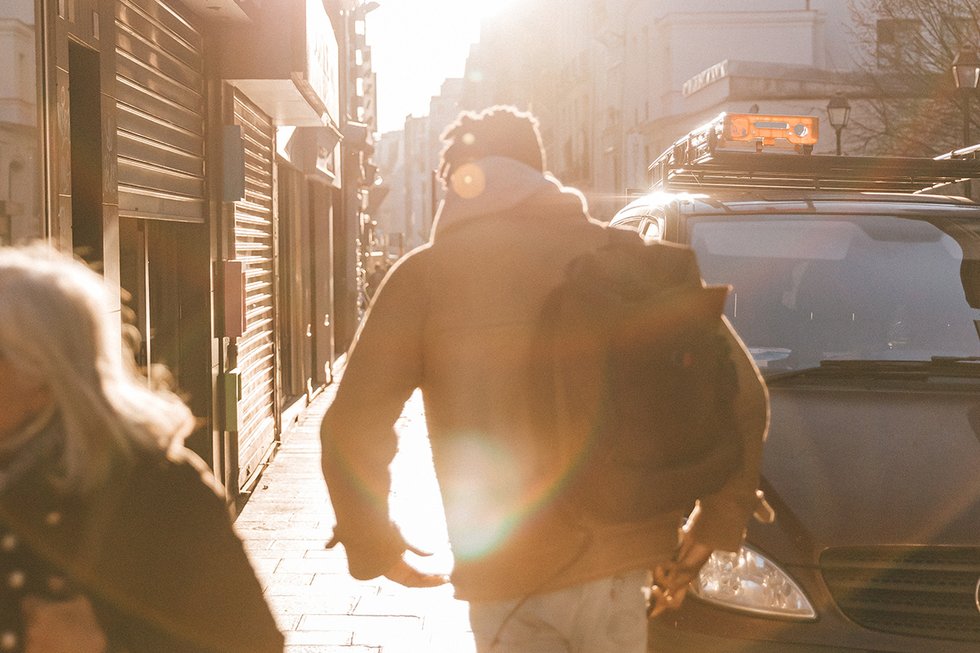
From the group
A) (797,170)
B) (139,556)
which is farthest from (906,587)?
(797,170)

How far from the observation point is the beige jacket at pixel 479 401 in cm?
282

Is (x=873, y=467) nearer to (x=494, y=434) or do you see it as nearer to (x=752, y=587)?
(x=752, y=587)

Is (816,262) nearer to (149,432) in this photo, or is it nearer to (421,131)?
(149,432)

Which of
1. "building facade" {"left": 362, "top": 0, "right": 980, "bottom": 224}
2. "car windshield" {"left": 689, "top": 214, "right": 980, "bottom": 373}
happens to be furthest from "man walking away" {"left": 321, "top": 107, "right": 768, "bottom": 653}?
"building facade" {"left": 362, "top": 0, "right": 980, "bottom": 224}

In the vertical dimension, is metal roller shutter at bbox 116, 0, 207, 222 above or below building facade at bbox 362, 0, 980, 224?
below

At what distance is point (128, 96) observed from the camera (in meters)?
7.01

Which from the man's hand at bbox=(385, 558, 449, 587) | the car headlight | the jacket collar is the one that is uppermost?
the jacket collar

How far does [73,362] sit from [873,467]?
2747 millimetres

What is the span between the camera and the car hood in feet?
13.0

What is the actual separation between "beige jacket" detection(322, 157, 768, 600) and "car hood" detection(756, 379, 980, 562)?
1.06 meters

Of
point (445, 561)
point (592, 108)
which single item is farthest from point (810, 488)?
point (592, 108)

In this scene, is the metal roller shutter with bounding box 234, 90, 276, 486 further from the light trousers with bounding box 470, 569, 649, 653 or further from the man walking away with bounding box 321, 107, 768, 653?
the light trousers with bounding box 470, 569, 649, 653

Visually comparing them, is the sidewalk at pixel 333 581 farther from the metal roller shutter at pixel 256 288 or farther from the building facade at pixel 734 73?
the building facade at pixel 734 73

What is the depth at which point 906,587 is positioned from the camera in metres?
3.95
